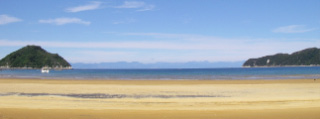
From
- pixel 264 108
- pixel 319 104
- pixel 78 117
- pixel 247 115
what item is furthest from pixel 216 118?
pixel 319 104

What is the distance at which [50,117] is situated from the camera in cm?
1042

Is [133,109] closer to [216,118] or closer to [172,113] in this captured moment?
[172,113]

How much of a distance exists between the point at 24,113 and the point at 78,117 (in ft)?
7.68

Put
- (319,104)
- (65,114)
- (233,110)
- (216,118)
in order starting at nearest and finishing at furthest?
(216,118)
(65,114)
(233,110)
(319,104)

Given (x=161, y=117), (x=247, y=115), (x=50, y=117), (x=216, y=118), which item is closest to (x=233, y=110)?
→ (x=247, y=115)

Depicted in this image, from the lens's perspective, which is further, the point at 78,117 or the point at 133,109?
the point at 133,109

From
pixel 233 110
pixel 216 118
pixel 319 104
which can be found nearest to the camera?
pixel 216 118

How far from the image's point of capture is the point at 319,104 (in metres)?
13.6

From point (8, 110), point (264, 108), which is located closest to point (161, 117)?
point (264, 108)

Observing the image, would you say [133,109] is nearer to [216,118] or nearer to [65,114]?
[65,114]

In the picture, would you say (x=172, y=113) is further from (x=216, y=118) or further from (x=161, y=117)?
(x=216, y=118)

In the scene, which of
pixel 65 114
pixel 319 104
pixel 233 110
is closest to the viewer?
pixel 65 114

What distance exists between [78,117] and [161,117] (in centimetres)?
274

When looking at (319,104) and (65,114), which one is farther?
(319,104)
